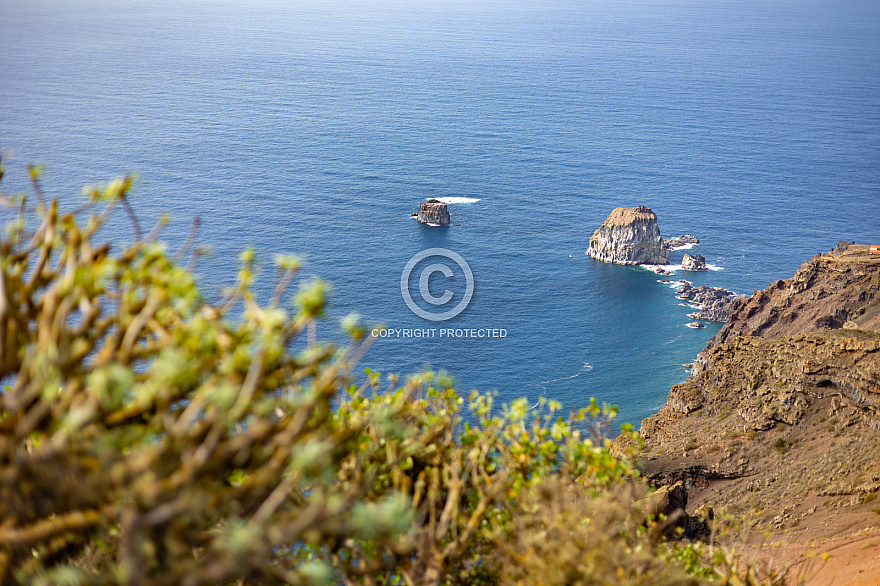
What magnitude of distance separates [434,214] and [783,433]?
423 feet

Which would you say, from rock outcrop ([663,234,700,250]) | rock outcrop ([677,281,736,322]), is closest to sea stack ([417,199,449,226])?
rock outcrop ([663,234,700,250])

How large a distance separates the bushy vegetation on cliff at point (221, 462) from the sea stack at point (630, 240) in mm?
156885

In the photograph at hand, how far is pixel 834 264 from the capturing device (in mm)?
110625

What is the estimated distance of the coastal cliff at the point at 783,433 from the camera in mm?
54750

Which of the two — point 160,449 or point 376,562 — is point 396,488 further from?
point 160,449

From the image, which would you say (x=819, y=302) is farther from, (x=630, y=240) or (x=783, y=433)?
(x=630, y=240)

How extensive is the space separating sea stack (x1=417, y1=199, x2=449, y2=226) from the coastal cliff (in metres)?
110

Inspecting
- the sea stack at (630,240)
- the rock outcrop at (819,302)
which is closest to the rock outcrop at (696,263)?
the sea stack at (630,240)

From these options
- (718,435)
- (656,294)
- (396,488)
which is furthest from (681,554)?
(656,294)

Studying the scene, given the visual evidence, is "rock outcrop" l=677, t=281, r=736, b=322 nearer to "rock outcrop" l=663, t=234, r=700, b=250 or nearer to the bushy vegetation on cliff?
"rock outcrop" l=663, t=234, r=700, b=250

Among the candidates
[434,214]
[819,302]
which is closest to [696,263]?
[819,302]

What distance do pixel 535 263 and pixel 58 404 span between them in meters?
158

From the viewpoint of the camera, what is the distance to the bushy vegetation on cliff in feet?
39.3

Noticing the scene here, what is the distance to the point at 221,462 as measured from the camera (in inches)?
506
